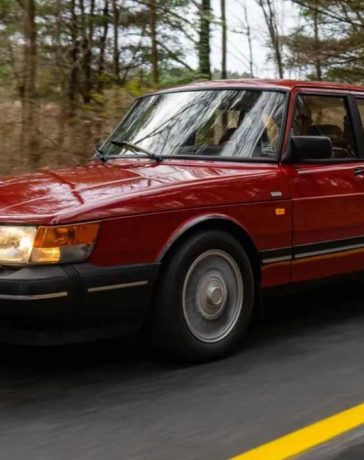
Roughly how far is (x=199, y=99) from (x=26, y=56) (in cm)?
539

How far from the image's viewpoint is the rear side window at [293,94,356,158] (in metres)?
5.27

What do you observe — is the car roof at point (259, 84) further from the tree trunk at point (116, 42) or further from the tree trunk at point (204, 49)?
the tree trunk at point (116, 42)

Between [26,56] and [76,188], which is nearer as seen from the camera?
[76,188]

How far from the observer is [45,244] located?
11.9 ft

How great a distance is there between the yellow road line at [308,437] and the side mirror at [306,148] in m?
2.01

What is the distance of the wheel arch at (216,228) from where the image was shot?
4070 mm

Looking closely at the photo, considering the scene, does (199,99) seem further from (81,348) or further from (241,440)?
(241,440)

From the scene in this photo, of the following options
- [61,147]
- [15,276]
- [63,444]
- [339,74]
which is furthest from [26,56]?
[339,74]

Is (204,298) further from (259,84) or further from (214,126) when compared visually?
(259,84)

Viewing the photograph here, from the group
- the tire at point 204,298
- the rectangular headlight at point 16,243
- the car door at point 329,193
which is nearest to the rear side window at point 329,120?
the car door at point 329,193

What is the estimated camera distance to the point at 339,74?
1800 cm

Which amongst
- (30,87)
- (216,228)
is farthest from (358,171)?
(30,87)

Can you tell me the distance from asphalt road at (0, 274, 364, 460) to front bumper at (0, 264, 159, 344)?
1.08 ft

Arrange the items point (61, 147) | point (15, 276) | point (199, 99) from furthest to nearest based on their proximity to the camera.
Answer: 1. point (61, 147)
2. point (199, 99)
3. point (15, 276)
